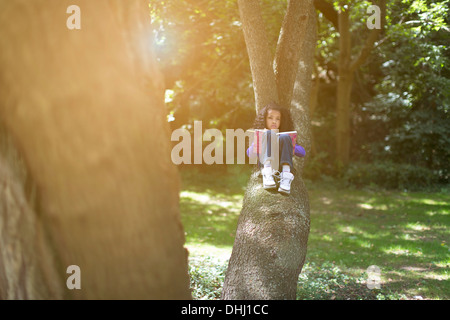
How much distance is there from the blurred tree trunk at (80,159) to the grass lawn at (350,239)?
111 inches

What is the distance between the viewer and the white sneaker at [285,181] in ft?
13.5

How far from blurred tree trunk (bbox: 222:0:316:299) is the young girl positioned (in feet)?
0.33

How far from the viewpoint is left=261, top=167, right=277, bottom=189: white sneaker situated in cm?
416

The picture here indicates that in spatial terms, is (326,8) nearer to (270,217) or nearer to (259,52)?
(259,52)

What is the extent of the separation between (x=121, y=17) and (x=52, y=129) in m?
0.65

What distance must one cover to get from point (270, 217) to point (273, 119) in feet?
3.44

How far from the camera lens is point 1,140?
6.51 ft

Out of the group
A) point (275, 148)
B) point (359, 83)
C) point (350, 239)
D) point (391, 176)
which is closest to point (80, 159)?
point (275, 148)

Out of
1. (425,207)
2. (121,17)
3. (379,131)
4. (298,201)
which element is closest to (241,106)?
(379,131)

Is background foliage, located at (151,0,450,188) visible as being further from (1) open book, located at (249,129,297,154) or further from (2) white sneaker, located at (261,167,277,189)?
(2) white sneaker, located at (261,167,277,189)

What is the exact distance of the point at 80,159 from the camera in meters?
1.91

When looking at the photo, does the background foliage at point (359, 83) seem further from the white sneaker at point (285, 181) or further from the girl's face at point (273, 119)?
the white sneaker at point (285, 181)

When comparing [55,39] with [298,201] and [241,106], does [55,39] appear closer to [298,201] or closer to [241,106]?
[298,201]

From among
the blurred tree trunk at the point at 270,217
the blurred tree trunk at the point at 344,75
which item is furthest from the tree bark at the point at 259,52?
the blurred tree trunk at the point at 344,75
